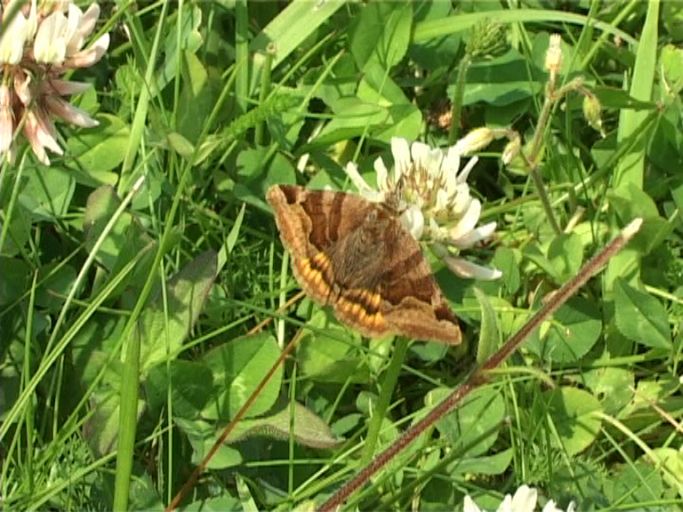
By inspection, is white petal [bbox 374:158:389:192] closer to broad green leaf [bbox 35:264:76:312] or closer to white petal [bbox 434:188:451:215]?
white petal [bbox 434:188:451:215]

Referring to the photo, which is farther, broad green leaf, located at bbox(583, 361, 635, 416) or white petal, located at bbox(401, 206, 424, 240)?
broad green leaf, located at bbox(583, 361, 635, 416)

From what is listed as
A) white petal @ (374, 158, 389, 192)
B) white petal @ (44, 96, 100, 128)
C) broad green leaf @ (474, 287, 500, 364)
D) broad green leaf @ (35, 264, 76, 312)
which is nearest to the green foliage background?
broad green leaf @ (35, 264, 76, 312)

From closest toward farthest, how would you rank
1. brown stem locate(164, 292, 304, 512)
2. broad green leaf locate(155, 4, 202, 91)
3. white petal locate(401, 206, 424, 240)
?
white petal locate(401, 206, 424, 240), brown stem locate(164, 292, 304, 512), broad green leaf locate(155, 4, 202, 91)

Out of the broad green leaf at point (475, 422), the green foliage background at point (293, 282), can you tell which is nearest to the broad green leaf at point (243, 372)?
the green foliage background at point (293, 282)

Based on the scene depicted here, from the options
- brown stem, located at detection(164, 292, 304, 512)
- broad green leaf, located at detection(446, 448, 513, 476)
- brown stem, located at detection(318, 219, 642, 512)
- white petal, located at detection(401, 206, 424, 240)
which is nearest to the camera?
brown stem, located at detection(318, 219, 642, 512)

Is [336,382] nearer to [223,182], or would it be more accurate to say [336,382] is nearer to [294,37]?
[223,182]

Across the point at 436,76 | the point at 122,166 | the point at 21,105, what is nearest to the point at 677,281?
the point at 436,76

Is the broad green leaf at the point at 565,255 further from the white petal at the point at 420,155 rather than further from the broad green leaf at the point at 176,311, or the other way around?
the broad green leaf at the point at 176,311
